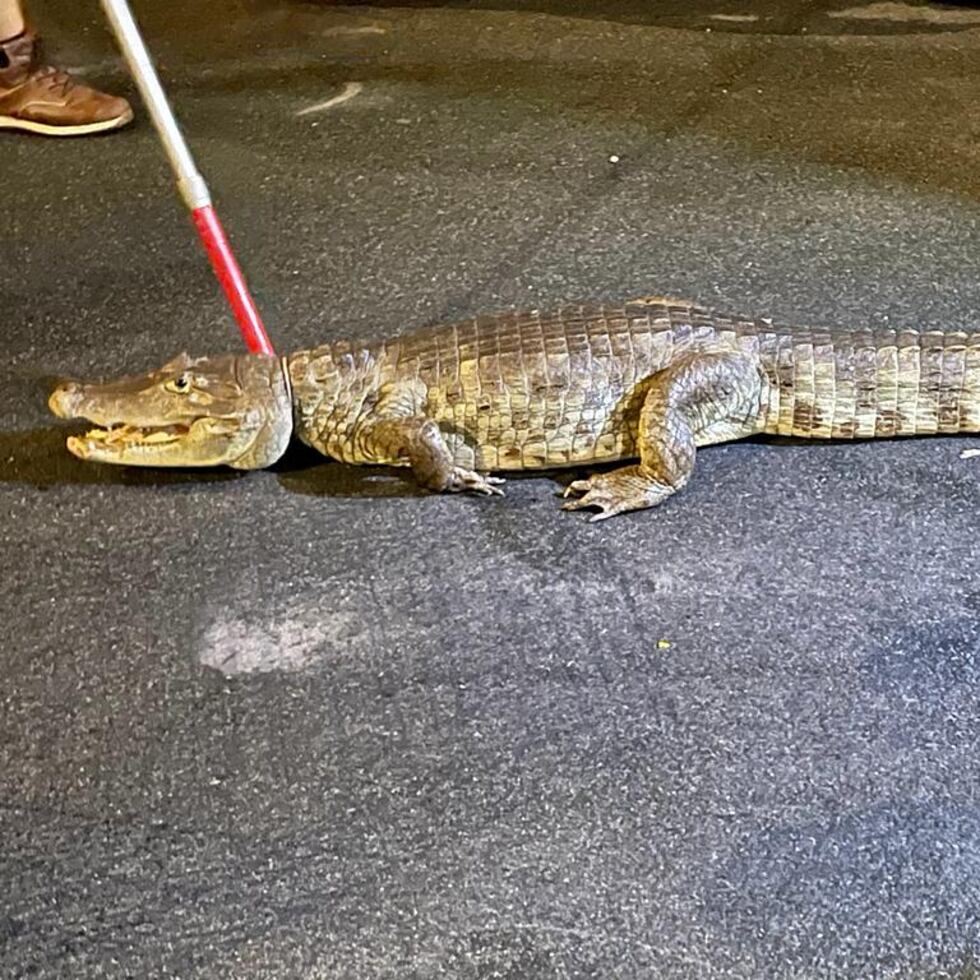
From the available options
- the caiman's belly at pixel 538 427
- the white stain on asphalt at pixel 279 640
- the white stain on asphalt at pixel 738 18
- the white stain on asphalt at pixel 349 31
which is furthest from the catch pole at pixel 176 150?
the white stain on asphalt at pixel 738 18

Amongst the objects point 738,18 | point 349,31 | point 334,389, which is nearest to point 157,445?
point 334,389

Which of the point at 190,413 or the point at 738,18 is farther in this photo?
the point at 738,18

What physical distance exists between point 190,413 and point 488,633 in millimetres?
642

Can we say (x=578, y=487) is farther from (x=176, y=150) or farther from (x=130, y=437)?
(x=176, y=150)

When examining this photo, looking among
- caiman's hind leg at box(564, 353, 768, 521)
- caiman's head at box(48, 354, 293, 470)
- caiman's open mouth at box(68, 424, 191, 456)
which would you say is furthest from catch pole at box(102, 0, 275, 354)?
caiman's hind leg at box(564, 353, 768, 521)

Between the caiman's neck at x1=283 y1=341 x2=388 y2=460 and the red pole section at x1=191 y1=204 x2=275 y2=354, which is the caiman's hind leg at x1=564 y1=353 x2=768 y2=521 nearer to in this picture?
the caiman's neck at x1=283 y1=341 x2=388 y2=460

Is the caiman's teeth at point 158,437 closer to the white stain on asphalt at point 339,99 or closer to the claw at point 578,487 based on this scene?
the claw at point 578,487

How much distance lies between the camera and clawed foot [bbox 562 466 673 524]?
197cm

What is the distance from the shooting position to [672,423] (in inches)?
78.1

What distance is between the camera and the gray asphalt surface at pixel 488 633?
Answer: 1.48 m

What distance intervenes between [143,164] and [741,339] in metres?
1.72

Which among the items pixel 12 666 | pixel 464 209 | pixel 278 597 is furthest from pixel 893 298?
pixel 12 666

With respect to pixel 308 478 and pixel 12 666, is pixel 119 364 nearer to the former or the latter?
pixel 308 478

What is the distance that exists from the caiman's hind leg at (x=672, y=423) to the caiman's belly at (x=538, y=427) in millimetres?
42
